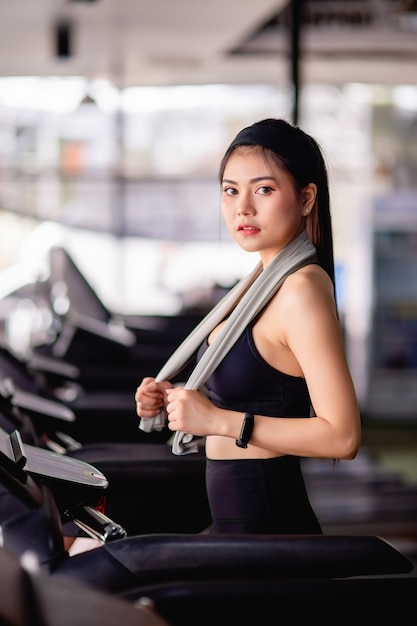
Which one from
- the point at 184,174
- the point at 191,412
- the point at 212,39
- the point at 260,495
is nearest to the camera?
the point at 191,412

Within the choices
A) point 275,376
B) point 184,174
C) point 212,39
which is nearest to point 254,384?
point 275,376

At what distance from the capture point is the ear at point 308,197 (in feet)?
4.68

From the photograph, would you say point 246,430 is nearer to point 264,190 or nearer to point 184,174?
point 264,190

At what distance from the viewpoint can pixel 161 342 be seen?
4652 mm

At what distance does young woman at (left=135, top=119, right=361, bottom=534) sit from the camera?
4.31 feet

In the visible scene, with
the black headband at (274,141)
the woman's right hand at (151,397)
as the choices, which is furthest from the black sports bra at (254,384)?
the black headband at (274,141)

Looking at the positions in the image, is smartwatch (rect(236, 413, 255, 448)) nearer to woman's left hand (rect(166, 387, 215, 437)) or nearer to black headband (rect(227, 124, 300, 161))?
woman's left hand (rect(166, 387, 215, 437))

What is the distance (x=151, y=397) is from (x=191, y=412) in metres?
0.15

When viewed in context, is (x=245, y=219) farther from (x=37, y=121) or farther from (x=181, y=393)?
(x=37, y=121)

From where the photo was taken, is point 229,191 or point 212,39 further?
point 212,39

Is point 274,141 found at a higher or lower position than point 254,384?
higher

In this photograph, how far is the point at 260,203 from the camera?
4.60 ft

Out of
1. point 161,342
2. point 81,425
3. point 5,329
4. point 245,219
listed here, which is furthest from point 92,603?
point 5,329

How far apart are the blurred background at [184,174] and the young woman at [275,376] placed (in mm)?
5197
